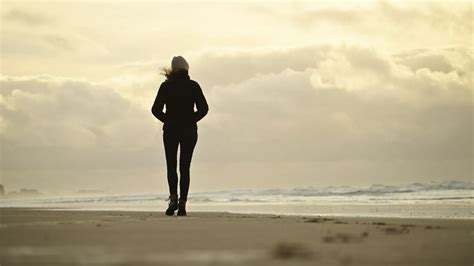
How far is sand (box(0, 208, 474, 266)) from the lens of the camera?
175 inches

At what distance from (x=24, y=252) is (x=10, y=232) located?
1.88 meters

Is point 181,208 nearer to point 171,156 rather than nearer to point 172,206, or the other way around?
point 172,206

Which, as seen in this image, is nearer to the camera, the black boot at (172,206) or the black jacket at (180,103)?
the black boot at (172,206)

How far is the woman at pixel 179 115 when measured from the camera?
10.2m

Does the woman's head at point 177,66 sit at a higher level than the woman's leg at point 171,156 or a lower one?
higher

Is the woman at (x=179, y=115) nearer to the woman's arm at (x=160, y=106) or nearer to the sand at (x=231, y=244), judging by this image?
the woman's arm at (x=160, y=106)

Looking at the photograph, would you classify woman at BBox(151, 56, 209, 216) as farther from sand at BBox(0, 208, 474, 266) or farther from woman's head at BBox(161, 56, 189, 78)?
sand at BBox(0, 208, 474, 266)

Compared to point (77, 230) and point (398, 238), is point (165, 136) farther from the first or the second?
point (398, 238)

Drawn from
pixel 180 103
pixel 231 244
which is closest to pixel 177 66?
pixel 180 103

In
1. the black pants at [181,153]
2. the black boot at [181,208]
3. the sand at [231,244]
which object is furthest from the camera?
the black pants at [181,153]

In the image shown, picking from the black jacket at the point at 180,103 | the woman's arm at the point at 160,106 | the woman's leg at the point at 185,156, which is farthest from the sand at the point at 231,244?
the woman's arm at the point at 160,106

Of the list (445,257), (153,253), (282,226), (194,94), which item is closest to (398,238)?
(445,257)

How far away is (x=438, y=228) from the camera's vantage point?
7215mm

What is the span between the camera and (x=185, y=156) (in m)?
10.2
